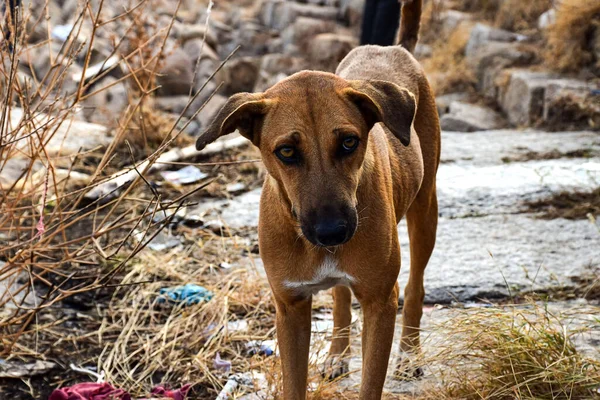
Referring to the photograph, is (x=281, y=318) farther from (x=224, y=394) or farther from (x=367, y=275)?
(x=224, y=394)

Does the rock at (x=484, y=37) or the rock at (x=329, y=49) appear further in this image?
the rock at (x=329, y=49)

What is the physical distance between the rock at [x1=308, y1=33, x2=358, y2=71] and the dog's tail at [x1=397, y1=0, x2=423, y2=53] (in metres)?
8.92

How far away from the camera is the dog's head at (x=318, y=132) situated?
2898 mm

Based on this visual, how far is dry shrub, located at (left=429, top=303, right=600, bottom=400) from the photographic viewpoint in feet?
10.7

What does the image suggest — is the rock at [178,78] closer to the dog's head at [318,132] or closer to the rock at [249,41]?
the rock at [249,41]

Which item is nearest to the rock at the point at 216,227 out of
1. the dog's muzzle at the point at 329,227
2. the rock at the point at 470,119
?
the dog's muzzle at the point at 329,227

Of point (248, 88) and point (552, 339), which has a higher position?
point (552, 339)

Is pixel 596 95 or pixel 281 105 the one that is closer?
pixel 281 105

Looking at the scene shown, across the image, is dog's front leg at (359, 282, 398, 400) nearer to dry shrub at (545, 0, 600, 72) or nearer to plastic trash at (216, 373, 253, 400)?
plastic trash at (216, 373, 253, 400)

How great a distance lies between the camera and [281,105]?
3.11 meters

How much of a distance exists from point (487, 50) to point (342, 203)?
858 cm

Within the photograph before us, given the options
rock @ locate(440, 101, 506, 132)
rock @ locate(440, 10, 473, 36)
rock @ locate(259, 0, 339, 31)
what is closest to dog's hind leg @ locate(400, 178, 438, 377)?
rock @ locate(440, 101, 506, 132)

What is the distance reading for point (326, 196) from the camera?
2.89 meters

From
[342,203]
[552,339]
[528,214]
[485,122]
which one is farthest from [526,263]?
[485,122]
